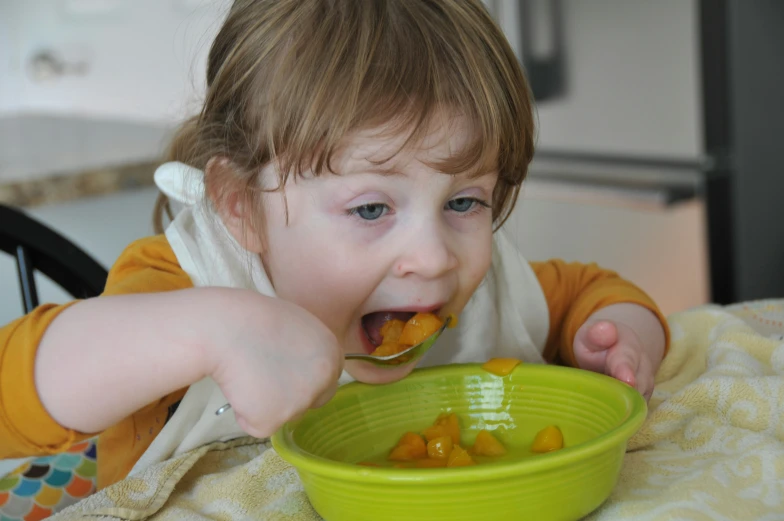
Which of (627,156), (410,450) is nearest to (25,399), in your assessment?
(410,450)

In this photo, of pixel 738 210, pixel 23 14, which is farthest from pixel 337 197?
pixel 23 14

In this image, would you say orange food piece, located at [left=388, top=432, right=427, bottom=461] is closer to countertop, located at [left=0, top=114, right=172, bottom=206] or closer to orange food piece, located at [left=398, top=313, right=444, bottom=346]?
orange food piece, located at [left=398, top=313, right=444, bottom=346]

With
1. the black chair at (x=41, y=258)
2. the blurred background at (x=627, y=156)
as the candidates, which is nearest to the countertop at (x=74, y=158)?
the blurred background at (x=627, y=156)

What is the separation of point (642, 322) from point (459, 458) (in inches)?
16.4

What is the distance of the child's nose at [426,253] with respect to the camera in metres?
0.87

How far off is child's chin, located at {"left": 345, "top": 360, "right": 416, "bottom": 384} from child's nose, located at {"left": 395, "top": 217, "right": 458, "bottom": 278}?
10 cm

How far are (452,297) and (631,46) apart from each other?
1775mm

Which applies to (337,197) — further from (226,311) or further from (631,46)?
(631,46)

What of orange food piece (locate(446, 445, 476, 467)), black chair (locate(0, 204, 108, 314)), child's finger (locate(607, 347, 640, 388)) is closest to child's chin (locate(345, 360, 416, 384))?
orange food piece (locate(446, 445, 476, 467))

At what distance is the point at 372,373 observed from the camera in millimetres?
842

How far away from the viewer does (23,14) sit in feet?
10.6

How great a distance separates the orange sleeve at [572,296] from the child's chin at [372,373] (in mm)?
362

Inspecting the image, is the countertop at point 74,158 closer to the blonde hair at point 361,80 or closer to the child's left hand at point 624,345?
the blonde hair at point 361,80

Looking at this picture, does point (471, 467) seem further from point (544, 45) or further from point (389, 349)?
point (544, 45)
